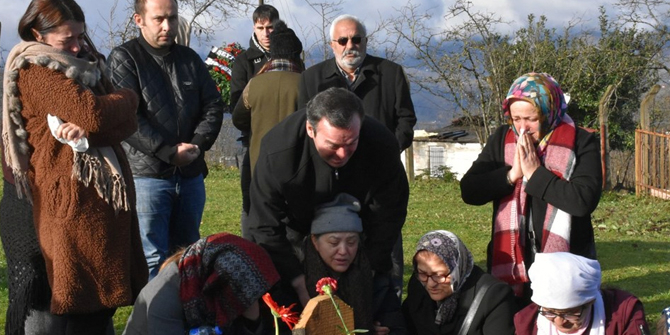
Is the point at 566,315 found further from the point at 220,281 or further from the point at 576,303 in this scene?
the point at 220,281

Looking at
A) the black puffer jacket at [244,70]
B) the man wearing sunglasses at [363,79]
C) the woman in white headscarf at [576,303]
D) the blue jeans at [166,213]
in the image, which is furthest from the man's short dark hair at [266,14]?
the woman in white headscarf at [576,303]

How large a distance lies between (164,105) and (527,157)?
2.09 meters

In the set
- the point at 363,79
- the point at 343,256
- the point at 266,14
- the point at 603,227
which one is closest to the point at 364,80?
the point at 363,79

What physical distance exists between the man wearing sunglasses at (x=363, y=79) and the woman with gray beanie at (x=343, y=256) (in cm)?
151

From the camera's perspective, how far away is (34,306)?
3.78 m

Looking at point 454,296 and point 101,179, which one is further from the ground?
point 101,179

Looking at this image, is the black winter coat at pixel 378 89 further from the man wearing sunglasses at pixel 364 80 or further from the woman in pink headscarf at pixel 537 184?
the woman in pink headscarf at pixel 537 184

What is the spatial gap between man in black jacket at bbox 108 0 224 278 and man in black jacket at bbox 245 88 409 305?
1022 millimetres

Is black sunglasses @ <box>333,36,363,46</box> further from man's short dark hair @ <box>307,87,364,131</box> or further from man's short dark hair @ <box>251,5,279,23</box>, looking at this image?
man's short dark hair @ <box>307,87,364,131</box>

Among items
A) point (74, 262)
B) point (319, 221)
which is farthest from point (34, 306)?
point (319, 221)

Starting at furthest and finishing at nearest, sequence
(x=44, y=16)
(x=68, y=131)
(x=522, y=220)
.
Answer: (x=522, y=220)
(x=44, y=16)
(x=68, y=131)

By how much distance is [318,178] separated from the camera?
13.2ft

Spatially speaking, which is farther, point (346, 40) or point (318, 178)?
point (346, 40)

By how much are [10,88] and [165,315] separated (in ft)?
3.88
